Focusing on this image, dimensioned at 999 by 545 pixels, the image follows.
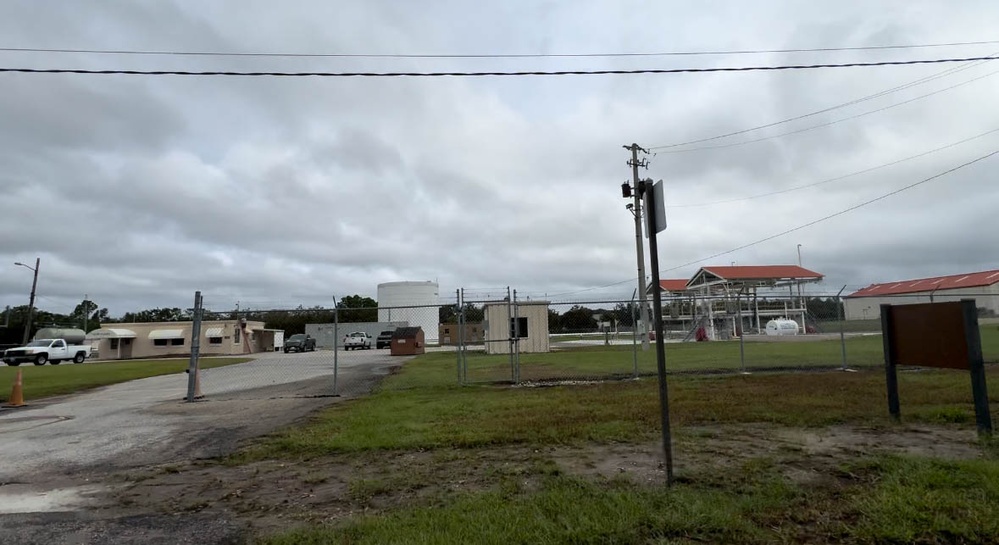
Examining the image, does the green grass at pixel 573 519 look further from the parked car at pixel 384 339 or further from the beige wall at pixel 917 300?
the parked car at pixel 384 339

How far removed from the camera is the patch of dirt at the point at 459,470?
4.86 m

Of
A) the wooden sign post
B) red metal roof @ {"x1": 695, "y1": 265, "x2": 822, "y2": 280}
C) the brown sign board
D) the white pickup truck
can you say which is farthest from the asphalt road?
red metal roof @ {"x1": 695, "y1": 265, "x2": 822, "y2": 280}

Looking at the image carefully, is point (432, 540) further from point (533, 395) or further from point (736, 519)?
point (533, 395)

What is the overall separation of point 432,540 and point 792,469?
3.48m

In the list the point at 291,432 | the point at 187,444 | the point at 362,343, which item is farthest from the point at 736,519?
the point at 362,343

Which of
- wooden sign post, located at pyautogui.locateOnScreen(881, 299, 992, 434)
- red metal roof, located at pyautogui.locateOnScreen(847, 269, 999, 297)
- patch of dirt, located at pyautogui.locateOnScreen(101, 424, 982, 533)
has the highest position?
red metal roof, located at pyautogui.locateOnScreen(847, 269, 999, 297)

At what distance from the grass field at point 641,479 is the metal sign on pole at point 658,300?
1.15ft

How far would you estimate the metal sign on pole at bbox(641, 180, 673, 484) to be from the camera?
4.77 meters

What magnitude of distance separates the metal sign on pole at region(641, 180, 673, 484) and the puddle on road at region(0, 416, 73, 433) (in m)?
10.4

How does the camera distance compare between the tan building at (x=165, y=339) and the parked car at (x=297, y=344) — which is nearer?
the parked car at (x=297, y=344)

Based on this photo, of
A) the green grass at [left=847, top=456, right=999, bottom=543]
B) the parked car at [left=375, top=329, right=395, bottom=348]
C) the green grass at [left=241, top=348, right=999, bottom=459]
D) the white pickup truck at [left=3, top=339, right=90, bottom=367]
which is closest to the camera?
the green grass at [left=847, top=456, right=999, bottom=543]

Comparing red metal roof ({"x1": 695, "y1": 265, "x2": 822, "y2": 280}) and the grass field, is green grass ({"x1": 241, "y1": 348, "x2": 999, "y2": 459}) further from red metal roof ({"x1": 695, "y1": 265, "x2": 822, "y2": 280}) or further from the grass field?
red metal roof ({"x1": 695, "y1": 265, "x2": 822, "y2": 280})

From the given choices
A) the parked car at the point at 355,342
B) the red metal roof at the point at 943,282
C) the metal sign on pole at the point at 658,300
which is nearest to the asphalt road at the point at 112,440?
the metal sign on pole at the point at 658,300

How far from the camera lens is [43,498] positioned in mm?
5328
